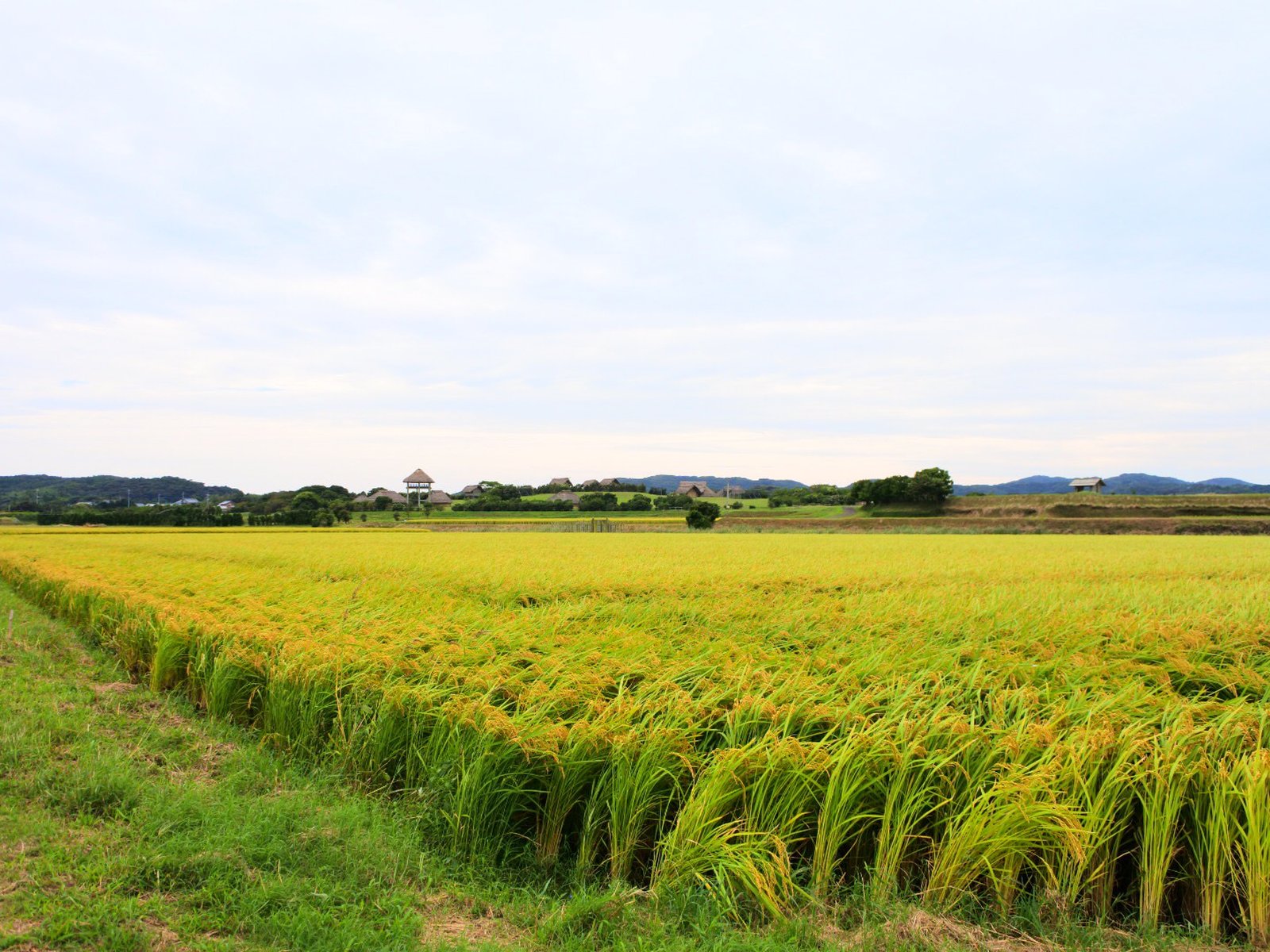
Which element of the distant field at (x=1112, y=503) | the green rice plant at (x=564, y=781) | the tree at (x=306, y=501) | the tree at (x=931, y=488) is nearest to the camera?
the green rice plant at (x=564, y=781)

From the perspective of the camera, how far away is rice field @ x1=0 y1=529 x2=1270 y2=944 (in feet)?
11.5

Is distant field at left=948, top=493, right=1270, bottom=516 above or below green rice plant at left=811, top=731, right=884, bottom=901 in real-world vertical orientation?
above

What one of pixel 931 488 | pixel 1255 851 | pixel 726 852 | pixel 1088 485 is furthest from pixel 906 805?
pixel 1088 485

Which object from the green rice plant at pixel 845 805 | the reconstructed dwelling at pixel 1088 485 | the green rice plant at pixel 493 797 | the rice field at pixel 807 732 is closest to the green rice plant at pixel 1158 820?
the rice field at pixel 807 732

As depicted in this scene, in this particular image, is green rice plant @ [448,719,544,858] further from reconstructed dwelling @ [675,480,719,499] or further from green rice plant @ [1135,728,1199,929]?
reconstructed dwelling @ [675,480,719,499]

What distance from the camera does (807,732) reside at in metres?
4.34

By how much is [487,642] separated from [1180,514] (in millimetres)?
69725

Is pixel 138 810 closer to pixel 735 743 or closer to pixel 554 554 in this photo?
pixel 735 743

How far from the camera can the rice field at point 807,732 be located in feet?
11.5

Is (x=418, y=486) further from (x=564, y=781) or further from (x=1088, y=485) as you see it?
(x=564, y=781)

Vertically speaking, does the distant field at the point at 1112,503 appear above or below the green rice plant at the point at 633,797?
above

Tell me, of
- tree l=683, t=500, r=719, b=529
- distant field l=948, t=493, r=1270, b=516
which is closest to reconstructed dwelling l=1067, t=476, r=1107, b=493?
distant field l=948, t=493, r=1270, b=516

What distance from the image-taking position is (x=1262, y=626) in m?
7.45

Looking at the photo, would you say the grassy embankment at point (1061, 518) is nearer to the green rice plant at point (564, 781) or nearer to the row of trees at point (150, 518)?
the row of trees at point (150, 518)
